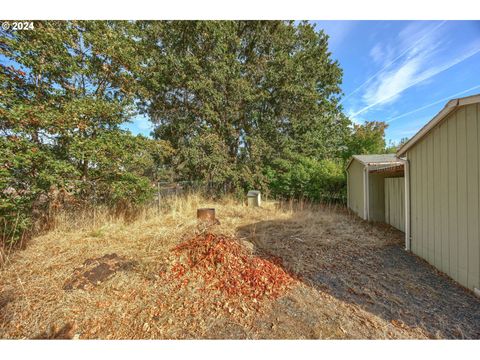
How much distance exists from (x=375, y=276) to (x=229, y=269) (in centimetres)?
223

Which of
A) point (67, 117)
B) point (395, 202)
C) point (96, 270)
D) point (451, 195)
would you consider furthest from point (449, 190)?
point (67, 117)

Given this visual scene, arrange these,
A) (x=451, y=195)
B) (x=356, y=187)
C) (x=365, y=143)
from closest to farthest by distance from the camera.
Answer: (x=451, y=195) → (x=356, y=187) → (x=365, y=143)

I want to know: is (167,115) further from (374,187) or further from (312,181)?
(374,187)

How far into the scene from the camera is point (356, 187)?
7.14m

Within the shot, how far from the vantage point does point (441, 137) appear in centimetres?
284

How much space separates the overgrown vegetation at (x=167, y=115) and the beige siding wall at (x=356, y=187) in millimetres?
959

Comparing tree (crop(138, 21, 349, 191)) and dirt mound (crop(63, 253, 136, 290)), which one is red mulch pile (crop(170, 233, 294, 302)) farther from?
tree (crop(138, 21, 349, 191))

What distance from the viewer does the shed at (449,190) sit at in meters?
2.36

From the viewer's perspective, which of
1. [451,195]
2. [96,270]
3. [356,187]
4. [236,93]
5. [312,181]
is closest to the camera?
[96,270]

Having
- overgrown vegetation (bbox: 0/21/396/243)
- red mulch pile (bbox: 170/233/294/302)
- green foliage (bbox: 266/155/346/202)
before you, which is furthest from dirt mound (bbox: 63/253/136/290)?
green foliage (bbox: 266/155/346/202)

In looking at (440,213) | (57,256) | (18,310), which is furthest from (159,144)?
(440,213)

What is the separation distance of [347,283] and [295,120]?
896 cm

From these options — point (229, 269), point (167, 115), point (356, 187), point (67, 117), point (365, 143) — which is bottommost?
point (229, 269)
